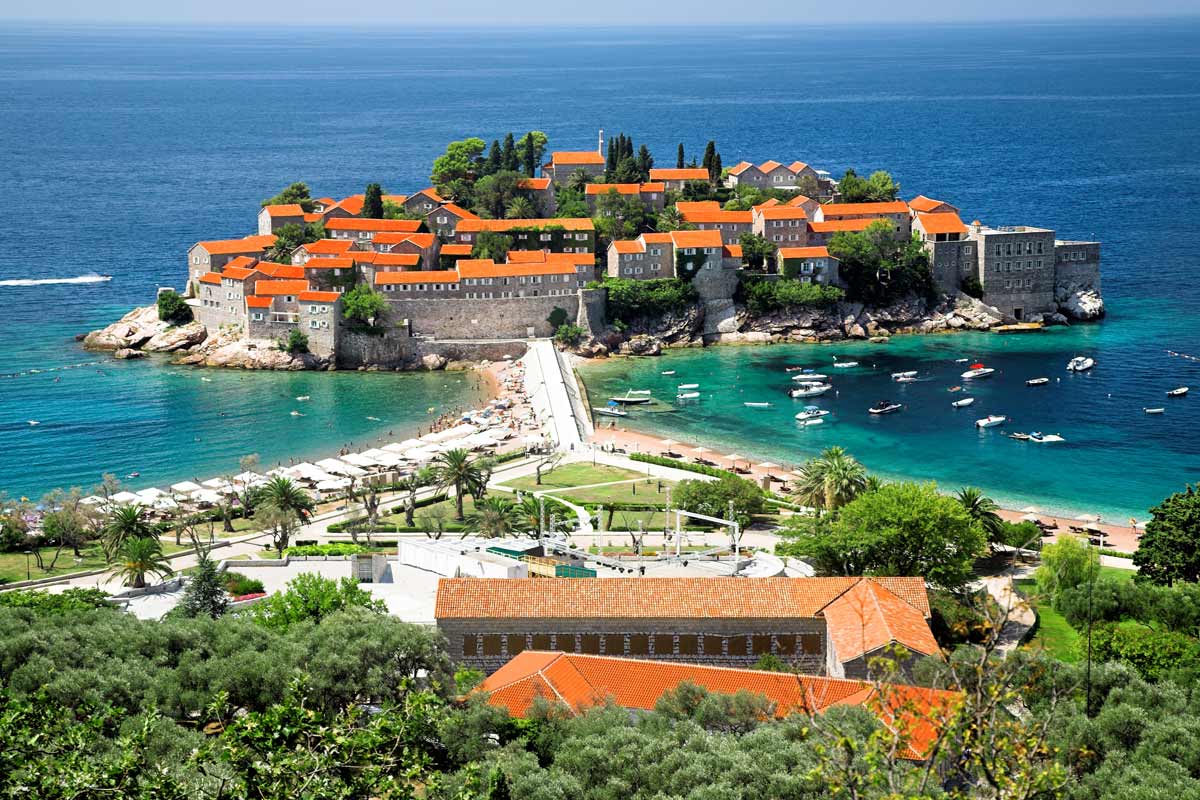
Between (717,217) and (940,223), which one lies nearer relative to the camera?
(717,217)

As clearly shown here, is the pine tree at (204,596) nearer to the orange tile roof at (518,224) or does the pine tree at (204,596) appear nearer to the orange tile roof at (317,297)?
the orange tile roof at (317,297)

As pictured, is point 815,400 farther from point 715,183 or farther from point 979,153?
point 979,153

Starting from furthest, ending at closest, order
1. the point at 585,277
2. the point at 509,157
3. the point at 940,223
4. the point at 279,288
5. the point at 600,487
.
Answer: the point at 509,157, the point at 940,223, the point at 585,277, the point at 279,288, the point at 600,487

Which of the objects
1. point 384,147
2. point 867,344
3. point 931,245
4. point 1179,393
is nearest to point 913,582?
point 1179,393

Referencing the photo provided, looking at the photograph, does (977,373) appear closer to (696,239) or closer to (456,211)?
(696,239)

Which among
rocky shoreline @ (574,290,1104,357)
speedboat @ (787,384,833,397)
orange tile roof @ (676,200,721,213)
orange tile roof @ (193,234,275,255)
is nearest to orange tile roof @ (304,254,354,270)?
orange tile roof @ (193,234,275,255)

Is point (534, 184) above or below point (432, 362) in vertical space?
above

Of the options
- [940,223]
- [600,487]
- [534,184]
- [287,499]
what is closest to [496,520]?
[287,499]
